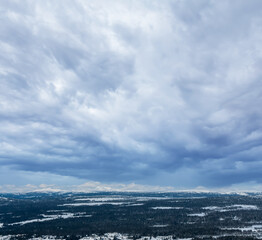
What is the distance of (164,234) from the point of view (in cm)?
12281

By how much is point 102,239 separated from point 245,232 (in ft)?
213

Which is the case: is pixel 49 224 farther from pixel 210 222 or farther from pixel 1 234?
pixel 210 222

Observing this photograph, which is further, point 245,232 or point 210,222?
point 210,222

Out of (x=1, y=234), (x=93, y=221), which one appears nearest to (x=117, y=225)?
(x=93, y=221)

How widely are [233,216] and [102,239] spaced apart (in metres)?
99.1

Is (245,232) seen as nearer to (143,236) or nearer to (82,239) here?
(143,236)

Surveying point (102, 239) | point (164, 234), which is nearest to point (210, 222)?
point (164, 234)

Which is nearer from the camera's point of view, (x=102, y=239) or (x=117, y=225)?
(x=102, y=239)

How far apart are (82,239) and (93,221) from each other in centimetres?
5259

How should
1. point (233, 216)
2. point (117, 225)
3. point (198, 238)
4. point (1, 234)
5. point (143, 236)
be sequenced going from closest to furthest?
point (198, 238), point (143, 236), point (1, 234), point (117, 225), point (233, 216)

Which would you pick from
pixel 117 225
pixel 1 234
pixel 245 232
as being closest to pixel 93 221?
pixel 117 225

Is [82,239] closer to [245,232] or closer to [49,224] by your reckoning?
[49,224]

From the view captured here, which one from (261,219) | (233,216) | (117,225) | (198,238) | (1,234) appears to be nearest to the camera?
(198,238)

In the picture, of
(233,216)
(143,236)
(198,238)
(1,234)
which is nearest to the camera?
(198,238)
